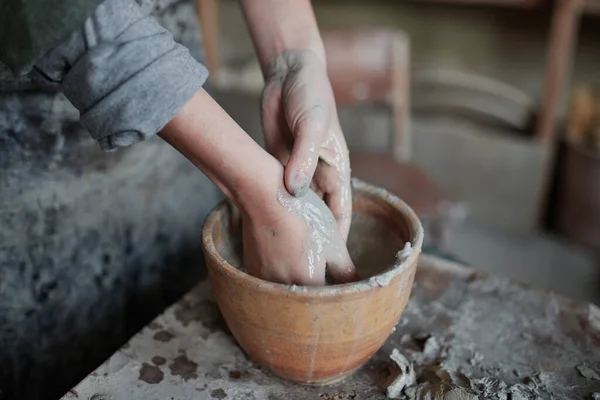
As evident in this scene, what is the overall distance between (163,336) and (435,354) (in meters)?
0.42

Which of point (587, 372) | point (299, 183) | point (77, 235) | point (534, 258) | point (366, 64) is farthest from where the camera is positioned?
point (534, 258)

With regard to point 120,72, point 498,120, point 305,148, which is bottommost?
point 498,120

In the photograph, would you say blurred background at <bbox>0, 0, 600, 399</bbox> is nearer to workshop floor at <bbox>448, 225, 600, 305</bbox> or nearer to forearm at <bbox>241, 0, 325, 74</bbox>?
workshop floor at <bbox>448, 225, 600, 305</bbox>

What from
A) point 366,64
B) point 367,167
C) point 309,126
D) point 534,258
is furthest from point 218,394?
point 534,258

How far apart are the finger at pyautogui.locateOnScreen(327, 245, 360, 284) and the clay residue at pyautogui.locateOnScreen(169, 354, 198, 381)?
243mm

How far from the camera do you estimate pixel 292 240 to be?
84 centimetres

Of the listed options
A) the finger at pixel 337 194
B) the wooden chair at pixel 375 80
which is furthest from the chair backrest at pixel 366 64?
the finger at pixel 337 194

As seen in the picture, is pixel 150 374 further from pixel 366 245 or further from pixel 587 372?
pixel 587 372

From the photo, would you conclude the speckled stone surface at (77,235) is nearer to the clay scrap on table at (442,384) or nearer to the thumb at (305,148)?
the thumb at (305,148)

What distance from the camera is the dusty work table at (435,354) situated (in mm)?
861

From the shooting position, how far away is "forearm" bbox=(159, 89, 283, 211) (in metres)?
0.75

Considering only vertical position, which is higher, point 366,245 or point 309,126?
point 309,126

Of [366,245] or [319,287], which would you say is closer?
[319,287]

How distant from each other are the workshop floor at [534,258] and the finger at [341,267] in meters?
1.65
